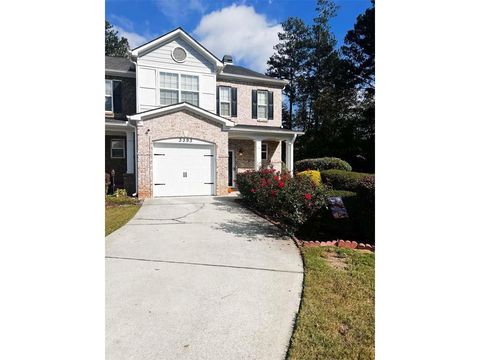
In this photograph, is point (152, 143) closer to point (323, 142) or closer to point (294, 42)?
point (323, 142)

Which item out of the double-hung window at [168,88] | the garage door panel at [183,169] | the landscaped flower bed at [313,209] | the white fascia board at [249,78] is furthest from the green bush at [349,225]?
the white fascia board at [249,78]

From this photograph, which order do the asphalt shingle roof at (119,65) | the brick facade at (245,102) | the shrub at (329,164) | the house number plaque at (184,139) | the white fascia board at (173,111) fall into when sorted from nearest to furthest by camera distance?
the white fascia board at (173,111) < the house number plaque at (184,139) < the asphalt shingle roof at (119,65) < the brick facade at (245,102) < the shrub at (329,164)

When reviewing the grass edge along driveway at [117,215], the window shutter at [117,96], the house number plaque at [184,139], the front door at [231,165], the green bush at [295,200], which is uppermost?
the window shutter at [117,96]

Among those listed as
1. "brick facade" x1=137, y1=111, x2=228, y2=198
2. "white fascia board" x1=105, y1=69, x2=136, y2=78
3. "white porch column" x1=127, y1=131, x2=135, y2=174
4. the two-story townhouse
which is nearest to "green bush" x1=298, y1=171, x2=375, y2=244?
"brick facade" x1=137, y1=111, x2=228, y2=198

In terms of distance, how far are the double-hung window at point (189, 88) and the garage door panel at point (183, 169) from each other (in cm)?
307

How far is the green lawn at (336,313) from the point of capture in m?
2.09

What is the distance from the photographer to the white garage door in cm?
1000

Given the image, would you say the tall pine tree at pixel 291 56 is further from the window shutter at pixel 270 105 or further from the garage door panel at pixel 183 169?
the garage door panel at pixel 183 169

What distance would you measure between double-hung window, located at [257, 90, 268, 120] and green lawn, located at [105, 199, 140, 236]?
8901 mm

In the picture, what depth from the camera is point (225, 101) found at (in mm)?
13773

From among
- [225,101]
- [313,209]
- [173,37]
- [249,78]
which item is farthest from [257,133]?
[313,209]
